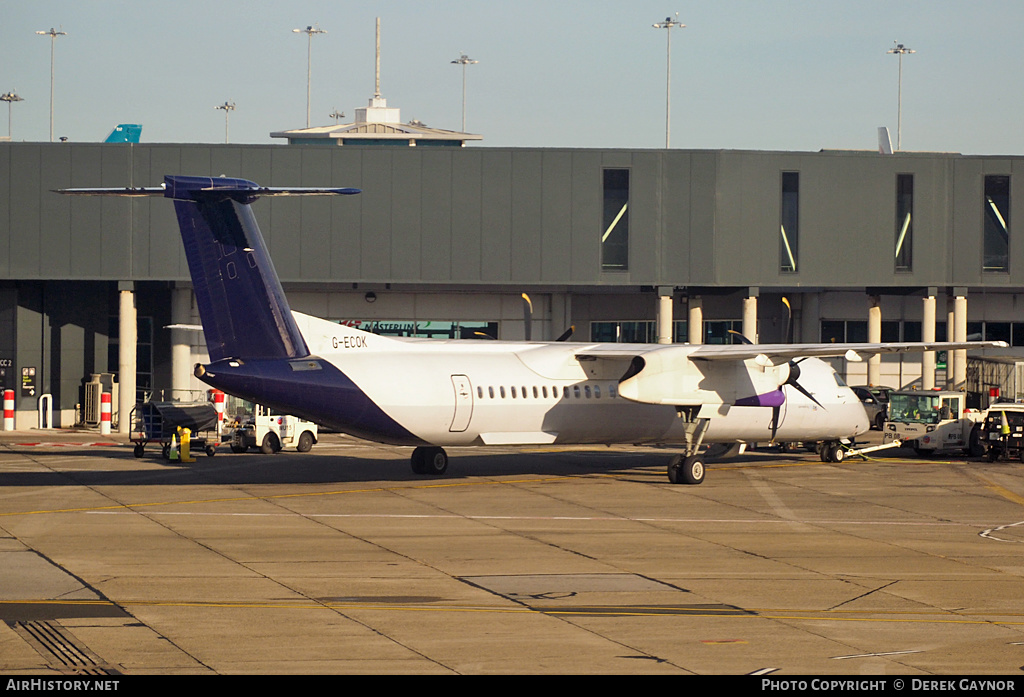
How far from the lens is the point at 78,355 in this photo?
49.8 metres

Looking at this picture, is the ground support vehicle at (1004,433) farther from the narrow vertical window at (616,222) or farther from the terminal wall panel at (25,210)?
the terminal wall panel at (25,210)

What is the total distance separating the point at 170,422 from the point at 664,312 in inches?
808

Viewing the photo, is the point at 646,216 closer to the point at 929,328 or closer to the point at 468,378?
the point at 929,328

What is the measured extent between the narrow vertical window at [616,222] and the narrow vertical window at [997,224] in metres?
15.0

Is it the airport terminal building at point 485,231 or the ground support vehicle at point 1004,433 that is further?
the airport terminal building at point 485,231

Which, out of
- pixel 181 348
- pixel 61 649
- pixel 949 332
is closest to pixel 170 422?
pixel 181 348

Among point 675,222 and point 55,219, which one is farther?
point 675,222

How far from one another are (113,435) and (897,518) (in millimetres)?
31740

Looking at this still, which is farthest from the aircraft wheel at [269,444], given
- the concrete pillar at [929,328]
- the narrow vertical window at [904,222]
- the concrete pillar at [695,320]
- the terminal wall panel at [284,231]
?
the concrete pillar at [929,328]

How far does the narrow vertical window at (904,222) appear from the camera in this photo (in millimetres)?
49062

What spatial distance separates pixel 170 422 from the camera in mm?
36406

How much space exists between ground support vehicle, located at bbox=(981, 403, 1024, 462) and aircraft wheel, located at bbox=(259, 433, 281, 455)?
22.3 m

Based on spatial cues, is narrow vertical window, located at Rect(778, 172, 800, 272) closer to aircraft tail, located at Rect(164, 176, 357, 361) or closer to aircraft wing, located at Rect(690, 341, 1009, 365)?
aircraft wing, located at Rect(690, 341, 1009, 365)
